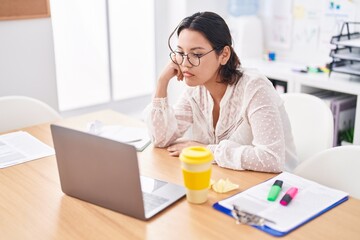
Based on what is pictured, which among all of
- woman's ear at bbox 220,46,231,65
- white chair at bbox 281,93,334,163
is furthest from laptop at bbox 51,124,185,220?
white chair at bbox 281,93,334,163

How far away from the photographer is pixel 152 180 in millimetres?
1407

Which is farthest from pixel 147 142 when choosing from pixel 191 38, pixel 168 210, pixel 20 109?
pixel 20 109

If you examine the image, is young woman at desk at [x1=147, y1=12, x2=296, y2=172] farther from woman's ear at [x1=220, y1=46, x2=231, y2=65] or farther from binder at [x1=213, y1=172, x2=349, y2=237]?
binder at [x1=213, y1=172, x2=349, y2=237]

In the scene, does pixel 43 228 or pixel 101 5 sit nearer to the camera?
pixel 43 228

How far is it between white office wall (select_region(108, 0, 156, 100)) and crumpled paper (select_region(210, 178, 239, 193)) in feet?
7.35

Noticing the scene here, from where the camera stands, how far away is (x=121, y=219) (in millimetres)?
1193

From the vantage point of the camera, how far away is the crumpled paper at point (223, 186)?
1.32 meters

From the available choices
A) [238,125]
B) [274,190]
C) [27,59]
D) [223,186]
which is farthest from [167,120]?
[27,59]

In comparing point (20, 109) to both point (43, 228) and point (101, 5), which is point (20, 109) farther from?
point (101, 5)

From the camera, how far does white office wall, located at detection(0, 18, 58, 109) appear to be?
2678 millimetres

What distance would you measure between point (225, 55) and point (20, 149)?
0.82 m

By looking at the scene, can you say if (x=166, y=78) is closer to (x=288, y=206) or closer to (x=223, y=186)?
(x=223, y=186)

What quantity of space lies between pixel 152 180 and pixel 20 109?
988 millimetres

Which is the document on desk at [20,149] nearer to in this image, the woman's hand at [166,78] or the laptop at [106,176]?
the laptop at [106,176]
